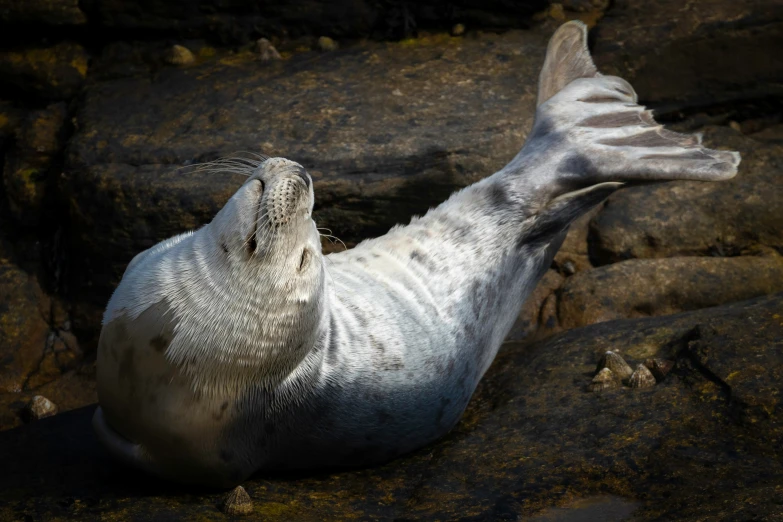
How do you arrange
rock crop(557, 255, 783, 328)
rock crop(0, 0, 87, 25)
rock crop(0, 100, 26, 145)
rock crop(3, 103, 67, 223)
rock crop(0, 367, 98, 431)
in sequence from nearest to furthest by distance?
Answer: rock crop(0, 367, 98, 431)
rock crop(557, 255, 783, 328)
rock crop(3, 103, 67, 223)
rock crop(0, 100, 26, 145)
rock crop(0, 0, 87, 25)

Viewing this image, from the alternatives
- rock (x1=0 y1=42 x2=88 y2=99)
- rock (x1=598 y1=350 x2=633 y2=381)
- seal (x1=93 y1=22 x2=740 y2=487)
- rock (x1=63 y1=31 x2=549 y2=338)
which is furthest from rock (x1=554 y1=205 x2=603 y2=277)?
rock (x1=0 y1=42 x2=88 y2=99)

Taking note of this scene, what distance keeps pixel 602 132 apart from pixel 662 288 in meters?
1.18

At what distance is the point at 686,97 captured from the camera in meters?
6.40

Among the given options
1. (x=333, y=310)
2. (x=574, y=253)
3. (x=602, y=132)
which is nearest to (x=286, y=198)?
(x=333, y=310)

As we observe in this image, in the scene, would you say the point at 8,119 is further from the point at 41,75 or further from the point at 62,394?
the point at 62,394

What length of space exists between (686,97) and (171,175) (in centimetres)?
338

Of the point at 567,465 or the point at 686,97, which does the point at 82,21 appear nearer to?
the point at 686,97

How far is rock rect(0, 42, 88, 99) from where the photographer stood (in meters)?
6.24

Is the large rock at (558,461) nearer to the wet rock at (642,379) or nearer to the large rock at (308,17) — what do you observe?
the wet rock at (642,379)

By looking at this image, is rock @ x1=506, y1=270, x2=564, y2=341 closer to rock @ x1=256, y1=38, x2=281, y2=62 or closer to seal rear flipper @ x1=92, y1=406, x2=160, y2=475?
rock @ x1=256, y1=38, x2=281, y2=62

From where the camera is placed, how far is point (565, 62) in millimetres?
5344

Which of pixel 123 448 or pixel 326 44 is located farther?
pixel 326 44

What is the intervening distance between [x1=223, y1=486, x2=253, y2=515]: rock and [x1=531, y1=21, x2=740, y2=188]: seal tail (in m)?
2.23

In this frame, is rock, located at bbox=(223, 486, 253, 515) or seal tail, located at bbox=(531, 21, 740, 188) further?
seal tail, located at bbox=(531, 21, 740, 188)
